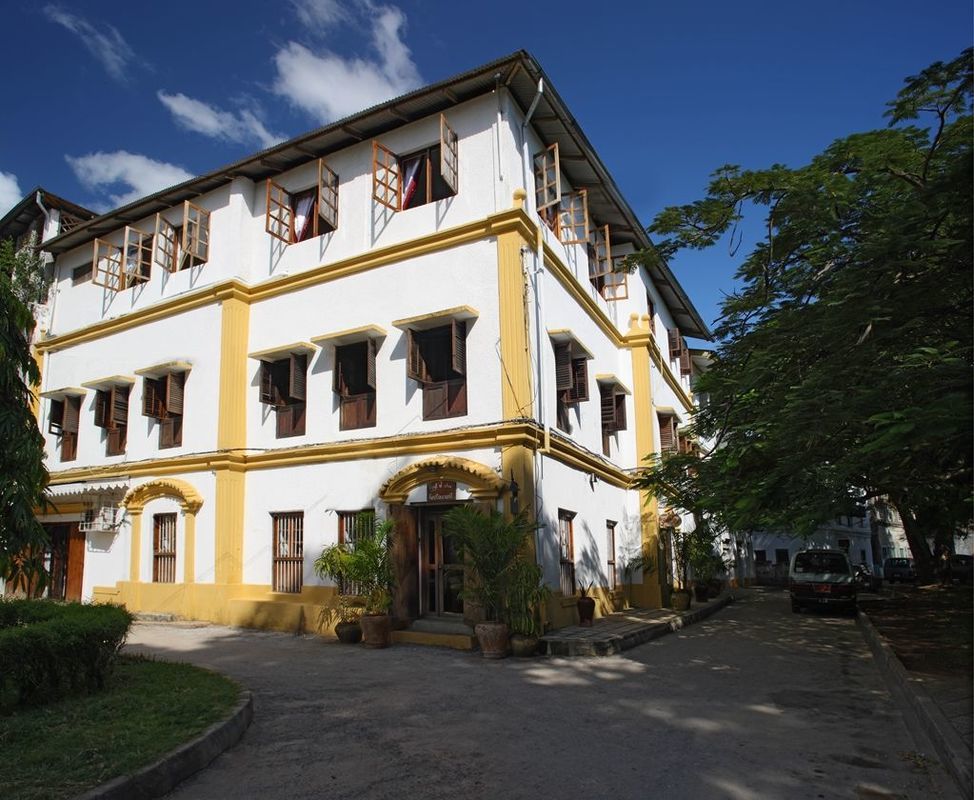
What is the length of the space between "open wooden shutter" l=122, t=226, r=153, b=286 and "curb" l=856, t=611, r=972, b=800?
1823cm

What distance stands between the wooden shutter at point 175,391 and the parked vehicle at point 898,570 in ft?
134

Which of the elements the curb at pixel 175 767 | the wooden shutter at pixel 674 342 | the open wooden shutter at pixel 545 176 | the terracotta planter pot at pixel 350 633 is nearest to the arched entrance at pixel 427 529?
the terracotta planter pot at pixel 350 633

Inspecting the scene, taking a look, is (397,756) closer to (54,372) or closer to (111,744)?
(111,744)

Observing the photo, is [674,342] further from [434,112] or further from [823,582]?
[434,112]

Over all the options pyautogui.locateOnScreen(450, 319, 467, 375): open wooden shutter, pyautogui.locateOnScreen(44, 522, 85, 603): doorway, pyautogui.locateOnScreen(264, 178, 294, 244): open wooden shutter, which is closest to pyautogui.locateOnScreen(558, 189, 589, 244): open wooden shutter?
pyautogui.locateOnScreen(450, 319, 467, 375): open wooden shutter

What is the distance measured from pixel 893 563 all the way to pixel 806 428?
4197cm

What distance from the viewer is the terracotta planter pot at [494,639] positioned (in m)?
11.2

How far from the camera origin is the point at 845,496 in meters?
9.05

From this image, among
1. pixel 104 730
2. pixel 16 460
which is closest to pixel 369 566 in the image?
pixel 104 730

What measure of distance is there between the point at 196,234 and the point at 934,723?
17.0 m

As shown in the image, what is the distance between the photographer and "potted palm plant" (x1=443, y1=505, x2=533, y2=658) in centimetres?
1127

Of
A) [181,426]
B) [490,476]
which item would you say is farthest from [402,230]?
[181,426]

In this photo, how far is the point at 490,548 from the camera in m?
11.3

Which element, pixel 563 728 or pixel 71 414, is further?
pixel 71 414
